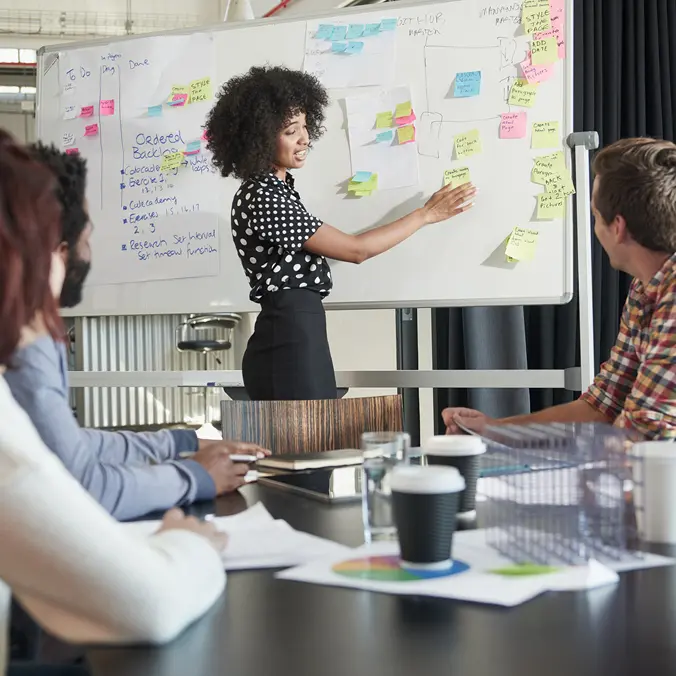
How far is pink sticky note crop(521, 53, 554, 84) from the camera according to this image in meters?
2.68

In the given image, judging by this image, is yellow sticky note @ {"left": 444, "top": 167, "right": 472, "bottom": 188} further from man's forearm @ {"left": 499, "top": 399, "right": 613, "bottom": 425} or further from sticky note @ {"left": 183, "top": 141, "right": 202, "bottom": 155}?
man's forearm @ {"left": 499, "top": 399, "right": 613, "bottom": 425}

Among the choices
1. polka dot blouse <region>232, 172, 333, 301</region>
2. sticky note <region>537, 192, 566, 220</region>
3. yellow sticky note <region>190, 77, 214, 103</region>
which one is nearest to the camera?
polka dot blouse <region>232, 172, 333, 301</region>

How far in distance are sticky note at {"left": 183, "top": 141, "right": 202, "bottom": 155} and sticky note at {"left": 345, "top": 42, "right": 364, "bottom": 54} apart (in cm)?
59

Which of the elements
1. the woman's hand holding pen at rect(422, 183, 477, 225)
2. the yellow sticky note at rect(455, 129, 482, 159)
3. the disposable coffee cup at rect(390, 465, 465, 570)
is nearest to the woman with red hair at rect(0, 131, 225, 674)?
the disposable coffee cup at rect(390, 465, 465, 570)

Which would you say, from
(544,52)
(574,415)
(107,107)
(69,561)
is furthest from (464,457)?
(107,107)

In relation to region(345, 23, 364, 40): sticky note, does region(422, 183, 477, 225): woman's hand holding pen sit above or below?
below

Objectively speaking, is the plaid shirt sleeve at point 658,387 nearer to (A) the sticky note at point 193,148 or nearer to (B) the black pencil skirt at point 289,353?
(B) the black pencil skirt at point 289,353

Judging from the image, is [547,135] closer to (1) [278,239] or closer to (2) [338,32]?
(2) [338,32]

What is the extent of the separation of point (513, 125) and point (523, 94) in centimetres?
10

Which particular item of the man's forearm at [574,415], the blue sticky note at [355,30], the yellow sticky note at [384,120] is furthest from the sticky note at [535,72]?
the man's forearm at [574,415]

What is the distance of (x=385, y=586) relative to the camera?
0.76 metres

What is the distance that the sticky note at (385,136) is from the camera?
9.23 ft

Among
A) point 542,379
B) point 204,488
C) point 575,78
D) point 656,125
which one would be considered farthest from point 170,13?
point 204,488

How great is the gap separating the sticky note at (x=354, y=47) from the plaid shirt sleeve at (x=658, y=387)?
1629 millimetres
